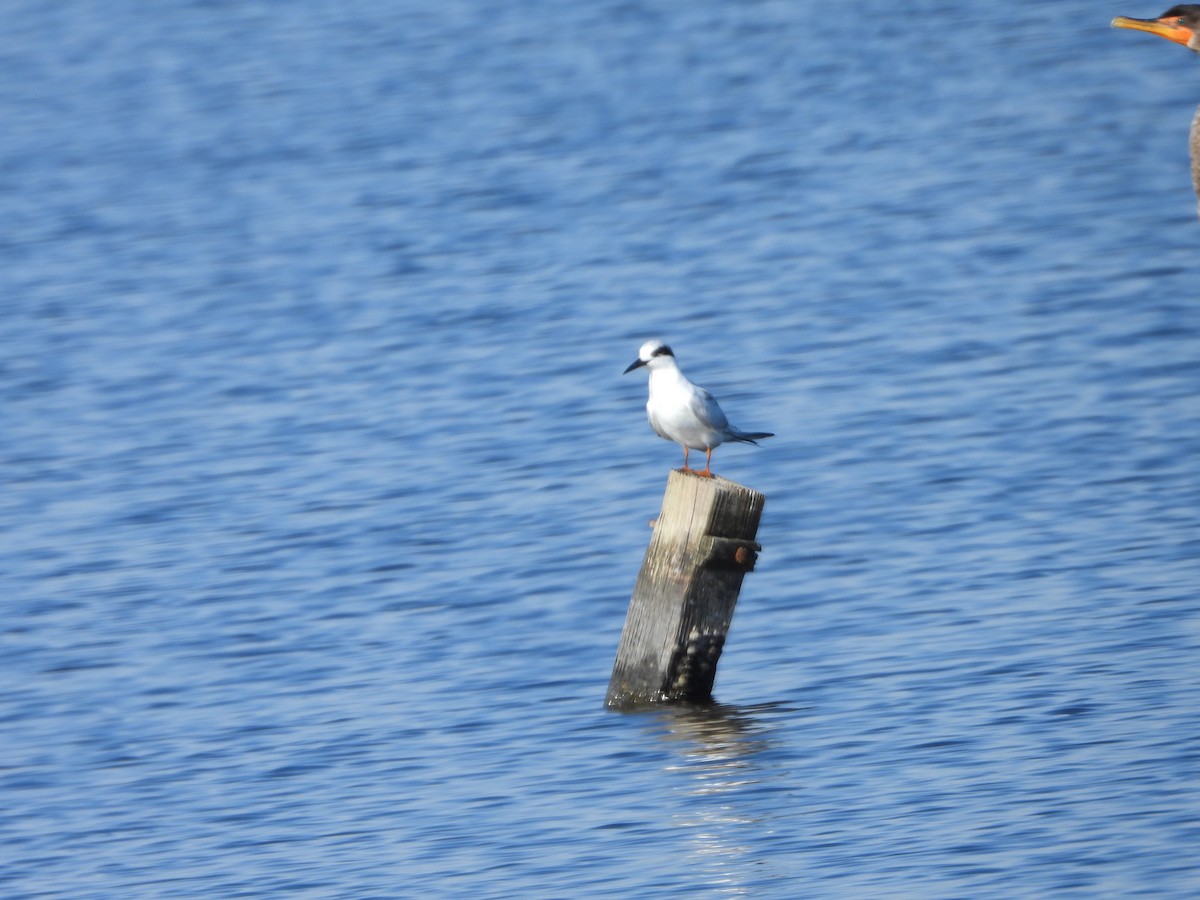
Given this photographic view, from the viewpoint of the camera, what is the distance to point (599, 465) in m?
12.8

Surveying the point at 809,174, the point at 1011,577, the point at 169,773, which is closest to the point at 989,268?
the point at 809,174

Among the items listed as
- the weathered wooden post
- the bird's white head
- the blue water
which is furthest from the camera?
the bird's white head

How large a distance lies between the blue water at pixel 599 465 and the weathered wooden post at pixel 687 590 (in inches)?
7.0

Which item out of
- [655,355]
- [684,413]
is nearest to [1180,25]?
[655,355]

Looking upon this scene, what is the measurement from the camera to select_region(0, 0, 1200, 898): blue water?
318 inches

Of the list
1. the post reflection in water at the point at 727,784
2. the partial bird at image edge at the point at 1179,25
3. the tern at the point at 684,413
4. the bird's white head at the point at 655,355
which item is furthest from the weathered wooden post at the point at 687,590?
→ the partial bird at image edge at the point at 1179,25

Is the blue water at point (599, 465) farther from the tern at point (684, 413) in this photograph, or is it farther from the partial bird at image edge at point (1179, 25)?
the partial bird at image edge at point (1179, 25)

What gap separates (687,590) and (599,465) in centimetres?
445

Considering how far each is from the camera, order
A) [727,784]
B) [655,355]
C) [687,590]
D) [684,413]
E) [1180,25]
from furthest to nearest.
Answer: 1. [1180,25]
2. [655,355]
3. [684,413]
4. [687,590]
5. [727,784]

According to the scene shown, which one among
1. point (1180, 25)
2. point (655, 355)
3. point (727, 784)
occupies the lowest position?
point (727, 784)

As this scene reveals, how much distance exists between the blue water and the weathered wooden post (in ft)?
0.58

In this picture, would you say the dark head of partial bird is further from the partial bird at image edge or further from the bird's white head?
the bird's white head

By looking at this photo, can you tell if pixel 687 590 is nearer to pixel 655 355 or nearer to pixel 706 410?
pixel 706 410

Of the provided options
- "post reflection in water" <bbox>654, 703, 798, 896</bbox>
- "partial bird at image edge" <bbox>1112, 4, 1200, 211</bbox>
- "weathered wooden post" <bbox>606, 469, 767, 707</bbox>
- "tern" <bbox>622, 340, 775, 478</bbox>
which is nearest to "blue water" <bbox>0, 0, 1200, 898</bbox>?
"post reflection in water" <bbox>654, 703, 798, 896</bbox>
